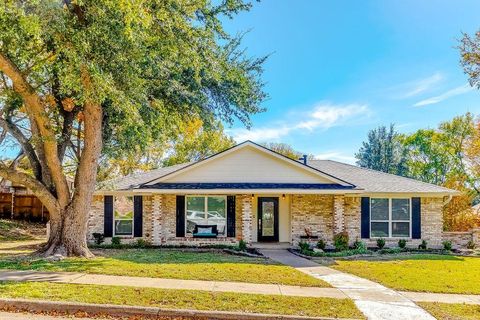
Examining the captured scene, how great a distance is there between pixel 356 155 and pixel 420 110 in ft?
61.1

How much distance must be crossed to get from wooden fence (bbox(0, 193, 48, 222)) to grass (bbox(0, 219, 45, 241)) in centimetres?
140

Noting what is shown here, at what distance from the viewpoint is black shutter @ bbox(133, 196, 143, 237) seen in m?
18.2

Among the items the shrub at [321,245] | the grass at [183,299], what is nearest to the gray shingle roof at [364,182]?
the shrub at [321,245]

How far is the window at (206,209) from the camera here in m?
18.6

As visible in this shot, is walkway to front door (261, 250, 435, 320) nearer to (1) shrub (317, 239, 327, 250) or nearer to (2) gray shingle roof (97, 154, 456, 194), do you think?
(1) shrub (317, 239, 327, 250)

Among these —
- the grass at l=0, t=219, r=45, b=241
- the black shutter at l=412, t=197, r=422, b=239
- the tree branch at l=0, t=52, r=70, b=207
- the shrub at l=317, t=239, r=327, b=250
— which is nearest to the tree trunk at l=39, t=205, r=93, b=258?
the tree branch at l=0, t=52, r=70, b=207

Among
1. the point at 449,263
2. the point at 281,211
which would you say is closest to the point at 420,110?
the point at 281,211

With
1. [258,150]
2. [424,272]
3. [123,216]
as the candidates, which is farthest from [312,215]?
[123,216]

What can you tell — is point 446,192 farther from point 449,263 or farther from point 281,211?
point 281,211

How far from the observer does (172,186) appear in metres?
17.8

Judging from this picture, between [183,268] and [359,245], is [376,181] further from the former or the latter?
→ [183,268]

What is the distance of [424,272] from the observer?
37.9 feet

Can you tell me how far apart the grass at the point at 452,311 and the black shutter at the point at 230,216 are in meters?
11.3

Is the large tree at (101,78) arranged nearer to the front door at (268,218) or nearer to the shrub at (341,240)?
the front door at (268,218)
